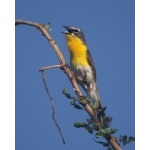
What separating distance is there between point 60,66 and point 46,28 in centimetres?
10

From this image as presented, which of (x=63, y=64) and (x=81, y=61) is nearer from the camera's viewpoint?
(x=63, y=64)

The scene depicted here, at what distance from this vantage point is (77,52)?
133 cm

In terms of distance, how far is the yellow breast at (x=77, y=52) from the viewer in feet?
4.26

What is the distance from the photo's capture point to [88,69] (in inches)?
53.1

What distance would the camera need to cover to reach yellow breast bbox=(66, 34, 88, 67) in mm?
1298

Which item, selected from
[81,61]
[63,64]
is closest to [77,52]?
[81,61]

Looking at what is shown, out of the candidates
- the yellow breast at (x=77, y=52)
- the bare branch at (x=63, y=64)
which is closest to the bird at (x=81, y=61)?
the yellow breast at (x=77, y=52)

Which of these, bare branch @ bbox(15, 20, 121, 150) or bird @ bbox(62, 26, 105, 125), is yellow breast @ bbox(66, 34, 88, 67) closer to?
bird @ bbox(62, 26, 105, 125)

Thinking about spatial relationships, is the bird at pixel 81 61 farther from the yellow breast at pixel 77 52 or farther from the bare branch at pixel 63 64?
the bare branch at pixel 63 64

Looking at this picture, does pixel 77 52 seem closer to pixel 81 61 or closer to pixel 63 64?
pixel 81 61

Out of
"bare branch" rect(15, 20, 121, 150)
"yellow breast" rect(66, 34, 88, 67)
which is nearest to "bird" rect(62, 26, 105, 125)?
"yellow breast" rect(66, 34, 88, 67)

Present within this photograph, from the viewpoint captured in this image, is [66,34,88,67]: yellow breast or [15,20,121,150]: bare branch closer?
[15,20,121,150]: bare branch
